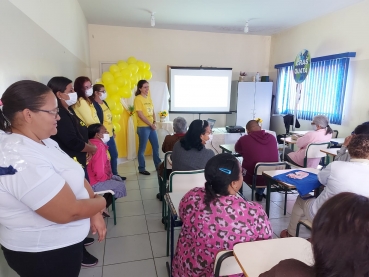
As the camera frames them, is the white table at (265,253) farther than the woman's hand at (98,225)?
No

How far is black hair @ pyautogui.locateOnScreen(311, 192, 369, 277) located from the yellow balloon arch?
3.66 meters

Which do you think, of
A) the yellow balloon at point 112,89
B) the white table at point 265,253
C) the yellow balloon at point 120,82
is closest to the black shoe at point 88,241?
the white table at point 265,253

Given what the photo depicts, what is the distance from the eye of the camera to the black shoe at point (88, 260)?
195 centimetres

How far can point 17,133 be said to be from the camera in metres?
0.90

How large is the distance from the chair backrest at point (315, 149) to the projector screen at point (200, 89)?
279 centimetres

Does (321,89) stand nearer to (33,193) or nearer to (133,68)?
(133,68)

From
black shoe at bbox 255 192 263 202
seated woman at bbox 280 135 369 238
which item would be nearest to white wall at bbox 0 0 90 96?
seated woman at bbox 280 135 369 238

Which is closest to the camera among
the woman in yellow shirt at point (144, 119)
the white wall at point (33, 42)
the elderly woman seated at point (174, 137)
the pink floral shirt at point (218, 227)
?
the pink floral shirt at point (218, 227)

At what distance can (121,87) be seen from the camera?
13.7 feet

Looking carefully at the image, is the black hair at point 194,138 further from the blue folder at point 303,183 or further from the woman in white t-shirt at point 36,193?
the woman in white t-shirt at point 36,193

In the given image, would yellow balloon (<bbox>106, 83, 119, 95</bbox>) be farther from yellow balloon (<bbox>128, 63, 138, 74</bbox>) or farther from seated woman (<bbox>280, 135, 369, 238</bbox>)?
seated woman (<bbox>280, 135, 369, 238</bbox>)

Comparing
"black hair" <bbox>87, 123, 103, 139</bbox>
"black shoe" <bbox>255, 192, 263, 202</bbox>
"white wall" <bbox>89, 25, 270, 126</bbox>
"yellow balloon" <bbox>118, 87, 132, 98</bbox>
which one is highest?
"white wall" <bbox>89, 25, 270, 126</bbox>

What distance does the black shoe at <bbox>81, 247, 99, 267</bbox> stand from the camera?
1.95 metres

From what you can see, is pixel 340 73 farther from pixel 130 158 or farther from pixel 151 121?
pixel 130 158
